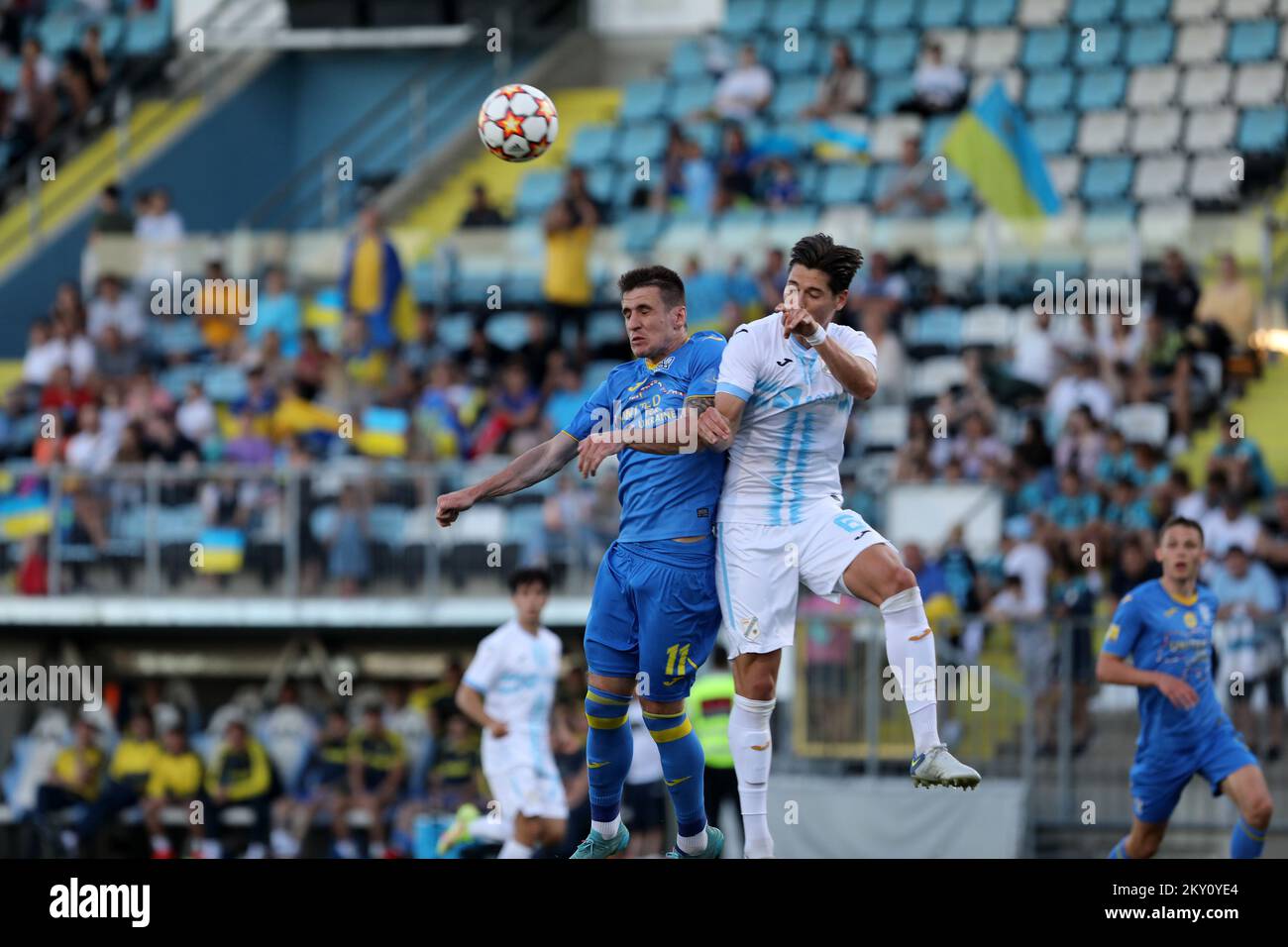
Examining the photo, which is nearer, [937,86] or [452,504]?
[452,504]

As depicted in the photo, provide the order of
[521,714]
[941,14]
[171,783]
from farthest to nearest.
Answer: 1. [941,14]
2. [171,783]
3. [521,714]

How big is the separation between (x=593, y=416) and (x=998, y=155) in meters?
11.0

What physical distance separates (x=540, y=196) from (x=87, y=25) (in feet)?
26.9

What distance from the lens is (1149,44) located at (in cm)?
2295

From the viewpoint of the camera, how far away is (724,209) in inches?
855

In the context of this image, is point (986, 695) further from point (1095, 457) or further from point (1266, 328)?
point (1266, 328)

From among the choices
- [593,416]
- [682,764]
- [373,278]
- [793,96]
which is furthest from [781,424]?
[793,96]

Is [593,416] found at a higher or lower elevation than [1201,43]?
lower

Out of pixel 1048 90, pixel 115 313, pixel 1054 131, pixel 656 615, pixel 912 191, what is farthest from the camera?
pixel 1048 90

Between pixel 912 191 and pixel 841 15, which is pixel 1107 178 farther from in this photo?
pixel 841 15

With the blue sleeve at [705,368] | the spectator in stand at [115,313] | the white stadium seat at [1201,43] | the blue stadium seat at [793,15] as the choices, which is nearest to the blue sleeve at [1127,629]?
the blue sleeve at [705,368]

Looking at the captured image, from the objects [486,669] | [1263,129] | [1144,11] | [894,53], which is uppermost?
[1144,11]
